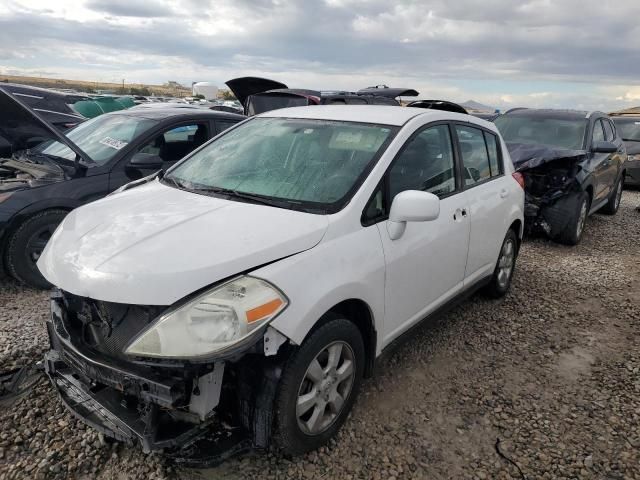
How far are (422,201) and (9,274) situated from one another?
12.3 ft

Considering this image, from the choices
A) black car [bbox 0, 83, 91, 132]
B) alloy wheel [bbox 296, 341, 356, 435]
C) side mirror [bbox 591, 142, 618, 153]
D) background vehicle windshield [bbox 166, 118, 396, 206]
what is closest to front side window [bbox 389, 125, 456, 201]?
background vehicle windshield [bbox 166, 118, 396, 206]

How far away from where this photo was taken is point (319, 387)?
237 cm

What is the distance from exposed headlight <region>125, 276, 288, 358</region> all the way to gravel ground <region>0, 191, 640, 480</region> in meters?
0.81

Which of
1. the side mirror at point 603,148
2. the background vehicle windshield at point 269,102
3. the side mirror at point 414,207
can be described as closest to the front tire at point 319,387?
the side mirror at point 414,207

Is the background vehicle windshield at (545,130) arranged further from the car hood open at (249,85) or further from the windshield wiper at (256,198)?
the windshield wiper at (256,198)

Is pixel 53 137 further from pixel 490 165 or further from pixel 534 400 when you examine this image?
pixel 534 400

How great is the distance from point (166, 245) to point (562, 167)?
584 centimetres

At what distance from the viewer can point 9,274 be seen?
4.25 metres

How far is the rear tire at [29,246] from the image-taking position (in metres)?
4.18

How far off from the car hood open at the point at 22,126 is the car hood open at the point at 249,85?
4291mm

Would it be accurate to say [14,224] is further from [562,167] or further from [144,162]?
[562,167]

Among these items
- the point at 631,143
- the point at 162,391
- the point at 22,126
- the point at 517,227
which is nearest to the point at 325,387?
the point at 162,391

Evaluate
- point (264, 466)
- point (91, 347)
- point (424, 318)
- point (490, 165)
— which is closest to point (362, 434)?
point (264, 466)

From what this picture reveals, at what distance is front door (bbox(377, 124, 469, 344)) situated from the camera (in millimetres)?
2771
